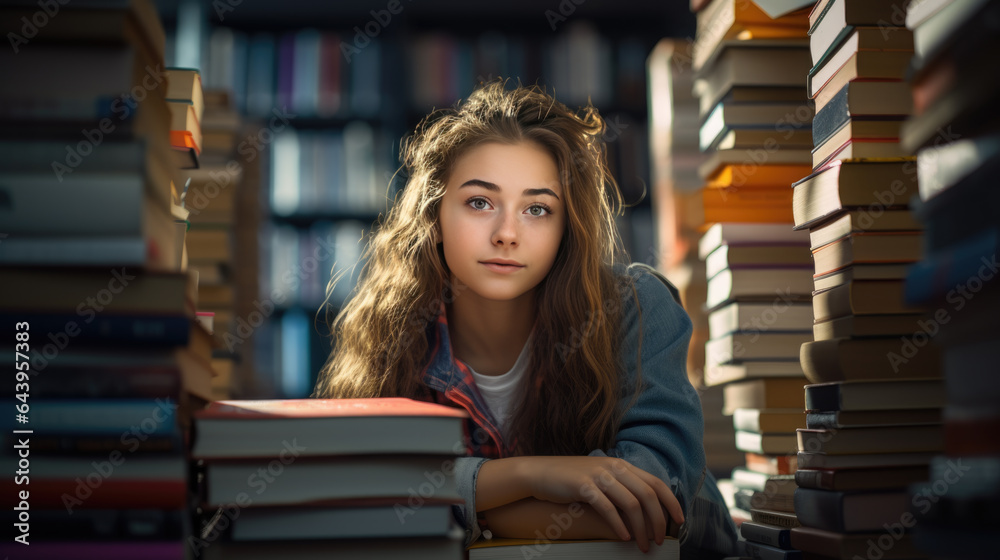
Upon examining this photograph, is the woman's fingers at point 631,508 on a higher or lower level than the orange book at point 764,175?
lower

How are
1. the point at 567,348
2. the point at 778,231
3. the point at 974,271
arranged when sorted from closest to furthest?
the point at 974,271 → the point at 567,348 → the point at 778,231


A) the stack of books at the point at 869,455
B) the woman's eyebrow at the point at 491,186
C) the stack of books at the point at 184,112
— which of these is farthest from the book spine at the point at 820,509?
the stack of books at the point at 184,112

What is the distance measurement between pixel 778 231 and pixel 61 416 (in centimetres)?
108

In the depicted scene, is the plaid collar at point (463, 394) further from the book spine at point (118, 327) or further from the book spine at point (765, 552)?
the book spine at point (118, 327)

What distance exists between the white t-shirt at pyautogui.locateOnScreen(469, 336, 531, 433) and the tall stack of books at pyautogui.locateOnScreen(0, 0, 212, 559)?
659mm

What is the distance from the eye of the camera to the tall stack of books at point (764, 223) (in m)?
1.27

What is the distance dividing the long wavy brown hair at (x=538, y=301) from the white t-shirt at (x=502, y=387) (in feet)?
0.07

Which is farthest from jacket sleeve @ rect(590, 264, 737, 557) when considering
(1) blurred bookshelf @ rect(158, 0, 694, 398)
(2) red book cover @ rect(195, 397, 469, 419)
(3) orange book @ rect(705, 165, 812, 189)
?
(1) blurred bookshelf @ rect(158, 0, 694, 398)

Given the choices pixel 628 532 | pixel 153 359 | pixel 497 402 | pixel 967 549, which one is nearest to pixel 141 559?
pixel 153 359

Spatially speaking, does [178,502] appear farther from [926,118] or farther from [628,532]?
[926,118]

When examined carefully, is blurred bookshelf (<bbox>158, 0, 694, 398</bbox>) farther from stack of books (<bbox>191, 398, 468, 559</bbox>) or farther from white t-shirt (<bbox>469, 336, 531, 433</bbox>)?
stack of books (<bbox>191, 398, 468, 559</bbox>)

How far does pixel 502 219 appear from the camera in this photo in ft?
3.66

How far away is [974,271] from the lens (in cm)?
48

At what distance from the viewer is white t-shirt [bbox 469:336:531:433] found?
4.04 feet
